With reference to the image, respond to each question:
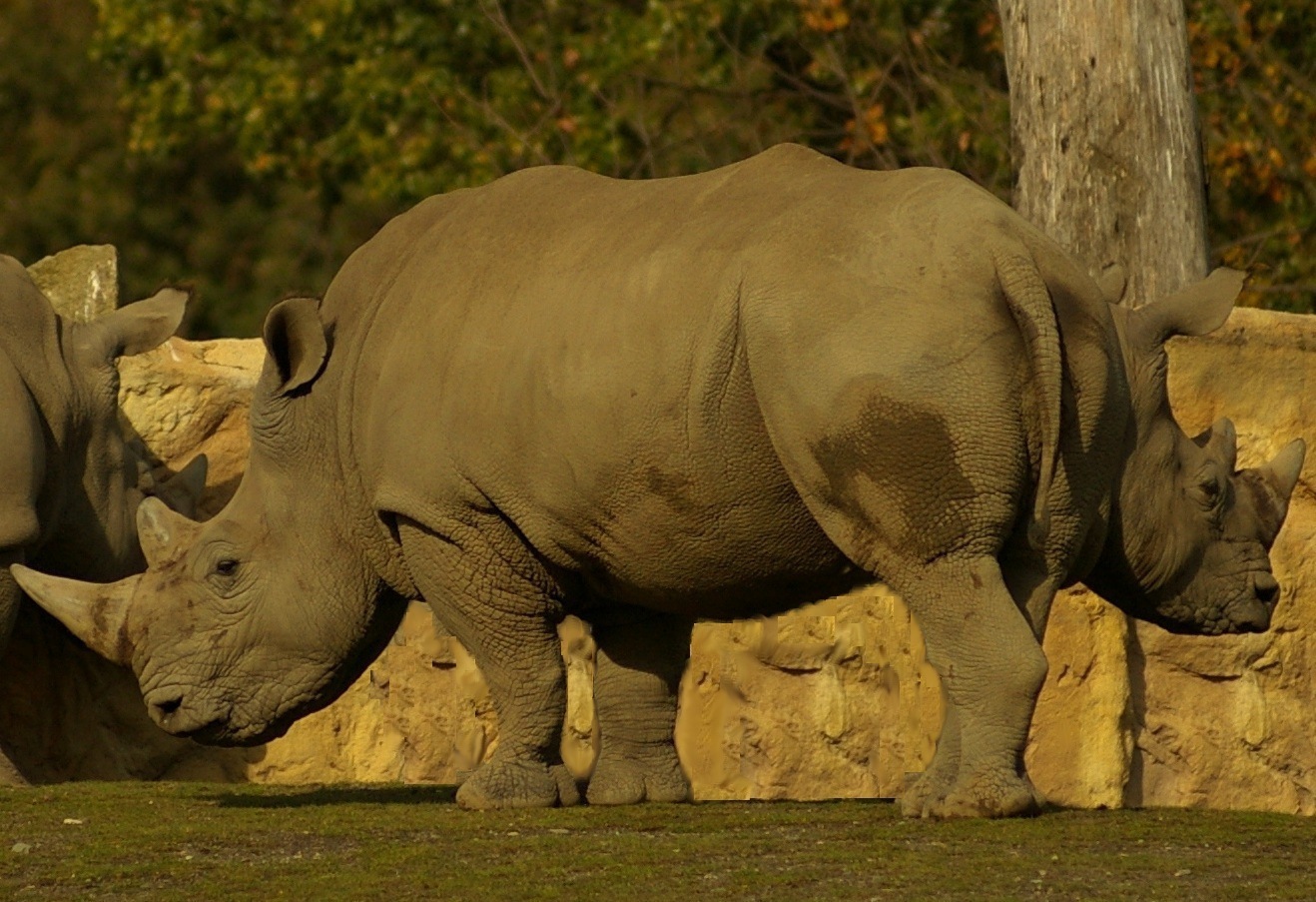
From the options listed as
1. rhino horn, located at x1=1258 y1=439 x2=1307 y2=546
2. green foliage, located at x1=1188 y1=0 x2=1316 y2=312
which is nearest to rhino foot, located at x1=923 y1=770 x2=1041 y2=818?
rhino horn, located at x1=1258 y1=439 x2=1307 y2=546

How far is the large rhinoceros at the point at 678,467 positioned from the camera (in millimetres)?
7031

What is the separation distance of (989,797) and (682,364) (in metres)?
1.39

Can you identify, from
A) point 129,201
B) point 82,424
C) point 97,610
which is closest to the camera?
point 97,610

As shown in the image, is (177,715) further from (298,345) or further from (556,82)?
(556,82)

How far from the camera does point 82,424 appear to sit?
33.7 ft

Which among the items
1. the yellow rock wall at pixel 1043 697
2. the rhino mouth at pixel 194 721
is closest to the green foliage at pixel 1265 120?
the yellow rock wall at pixel 1043 697

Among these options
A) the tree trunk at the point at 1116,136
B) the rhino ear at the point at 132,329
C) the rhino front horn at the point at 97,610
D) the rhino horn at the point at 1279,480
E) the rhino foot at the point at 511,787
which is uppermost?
the tree trunk at the point at 1116,136

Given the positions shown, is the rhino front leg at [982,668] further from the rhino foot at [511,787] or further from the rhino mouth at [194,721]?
the rhino mouth at [194,721]

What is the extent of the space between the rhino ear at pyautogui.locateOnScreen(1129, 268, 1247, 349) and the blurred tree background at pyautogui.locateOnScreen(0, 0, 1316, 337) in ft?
23.5

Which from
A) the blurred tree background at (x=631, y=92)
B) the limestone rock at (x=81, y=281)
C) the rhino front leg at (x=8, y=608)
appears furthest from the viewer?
the blurred tree background at (x=631, y=92)

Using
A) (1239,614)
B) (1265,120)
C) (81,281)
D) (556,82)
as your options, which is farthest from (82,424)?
(556,82)

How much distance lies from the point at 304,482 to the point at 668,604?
4.24 ft

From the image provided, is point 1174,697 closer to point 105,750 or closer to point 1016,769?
point 1016,769

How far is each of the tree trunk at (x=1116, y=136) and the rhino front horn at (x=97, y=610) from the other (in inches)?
155
